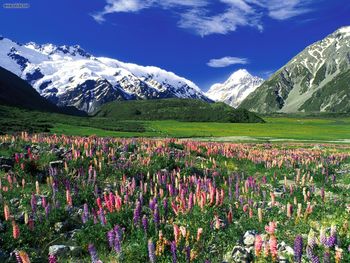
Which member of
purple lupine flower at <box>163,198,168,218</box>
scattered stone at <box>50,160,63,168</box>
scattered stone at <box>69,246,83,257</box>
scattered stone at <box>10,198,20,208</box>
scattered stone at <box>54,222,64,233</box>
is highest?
scattered stone at <box>50,160,63,168</box>

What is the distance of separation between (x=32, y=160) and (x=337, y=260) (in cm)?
1285

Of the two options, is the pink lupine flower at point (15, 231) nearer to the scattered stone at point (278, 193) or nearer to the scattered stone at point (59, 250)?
the scattered stone at point (59, 250)

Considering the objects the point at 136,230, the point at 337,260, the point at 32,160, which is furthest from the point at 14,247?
the point at 32,160

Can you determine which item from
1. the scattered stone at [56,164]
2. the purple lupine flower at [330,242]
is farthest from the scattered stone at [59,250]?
the scattered stone at [56,164]

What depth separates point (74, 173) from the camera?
643 inches

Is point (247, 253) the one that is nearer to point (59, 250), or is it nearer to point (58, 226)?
point (59, 250)

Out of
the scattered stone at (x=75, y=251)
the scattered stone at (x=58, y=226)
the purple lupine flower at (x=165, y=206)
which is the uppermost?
the purple lupine flower at (x=165, y=206)

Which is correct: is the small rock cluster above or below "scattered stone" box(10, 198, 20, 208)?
below

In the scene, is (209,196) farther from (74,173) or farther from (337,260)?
(74,173)

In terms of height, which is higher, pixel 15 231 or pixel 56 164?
pixel 56 164

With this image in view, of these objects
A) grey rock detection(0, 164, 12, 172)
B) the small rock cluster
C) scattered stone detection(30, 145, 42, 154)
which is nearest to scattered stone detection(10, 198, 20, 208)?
grey rock detection(0, 164, 12, 172)

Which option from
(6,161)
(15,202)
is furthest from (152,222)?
(6,161)

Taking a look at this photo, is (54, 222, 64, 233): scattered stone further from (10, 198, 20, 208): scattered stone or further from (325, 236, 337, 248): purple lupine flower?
(325, 236, 337, 248): purple lupine flower

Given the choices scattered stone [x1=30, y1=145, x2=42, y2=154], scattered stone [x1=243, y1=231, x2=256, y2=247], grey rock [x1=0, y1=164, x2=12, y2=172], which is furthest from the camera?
scattered stone [x1=30, y1=145, x2=42, y2=154]
